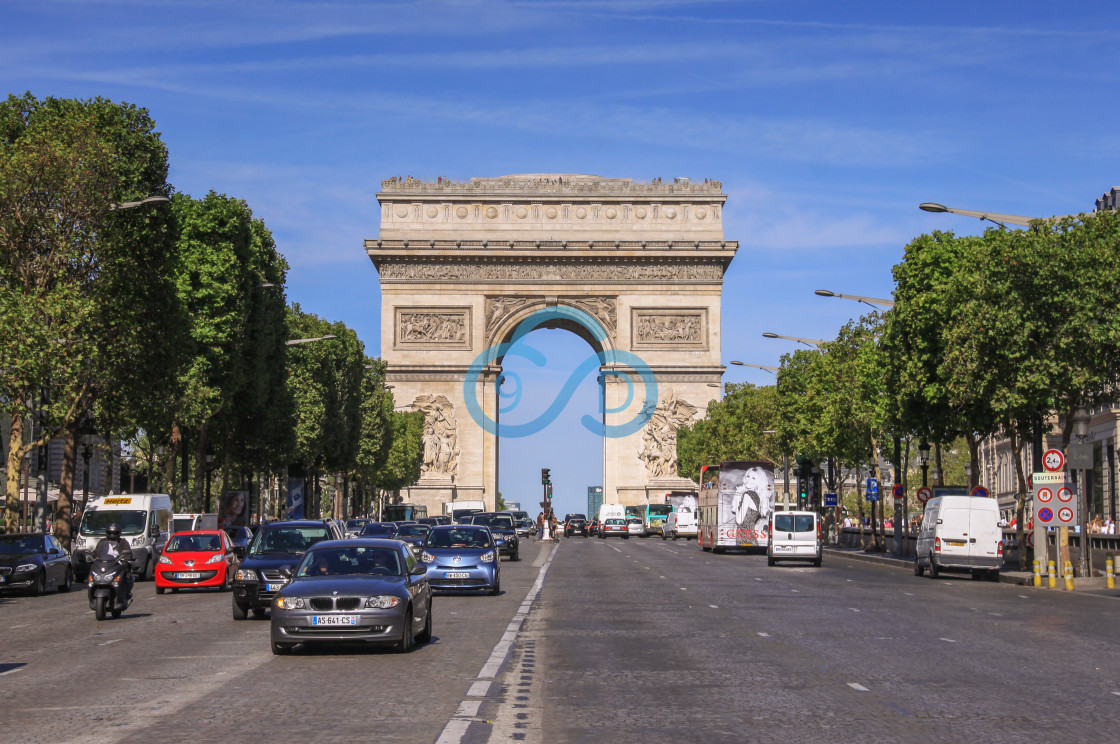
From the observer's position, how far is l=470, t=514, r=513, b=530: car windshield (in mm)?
58750

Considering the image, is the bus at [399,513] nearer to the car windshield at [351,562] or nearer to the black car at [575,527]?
the black car at [575,527]

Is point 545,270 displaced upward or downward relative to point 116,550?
upward

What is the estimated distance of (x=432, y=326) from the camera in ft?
327

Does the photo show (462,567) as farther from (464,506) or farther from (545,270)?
(545,270)

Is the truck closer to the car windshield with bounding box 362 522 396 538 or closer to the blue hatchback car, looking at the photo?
the car windshield with bounding box 362 522 396 538

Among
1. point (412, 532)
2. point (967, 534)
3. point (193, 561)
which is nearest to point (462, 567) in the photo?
point (193, 561)

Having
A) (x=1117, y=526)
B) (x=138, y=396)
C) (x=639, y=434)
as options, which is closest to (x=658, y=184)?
(x=639, y=434)

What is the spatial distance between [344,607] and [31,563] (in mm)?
20220

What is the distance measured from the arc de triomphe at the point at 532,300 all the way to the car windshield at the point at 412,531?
142ft

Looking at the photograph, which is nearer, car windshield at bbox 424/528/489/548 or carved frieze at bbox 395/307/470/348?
car windshield at bbox 424/528/489/548

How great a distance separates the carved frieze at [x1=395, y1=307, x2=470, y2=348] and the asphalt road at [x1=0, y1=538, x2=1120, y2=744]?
71605mm

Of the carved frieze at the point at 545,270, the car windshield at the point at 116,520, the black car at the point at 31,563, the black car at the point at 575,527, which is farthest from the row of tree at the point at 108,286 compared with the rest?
the black car at the point at 575,527

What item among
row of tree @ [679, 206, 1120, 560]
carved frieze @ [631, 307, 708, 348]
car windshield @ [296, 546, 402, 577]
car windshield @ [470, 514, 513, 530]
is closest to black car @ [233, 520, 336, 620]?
car windshield @ [296, 546, 402, 577]

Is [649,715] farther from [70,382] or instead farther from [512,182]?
[512,182]
